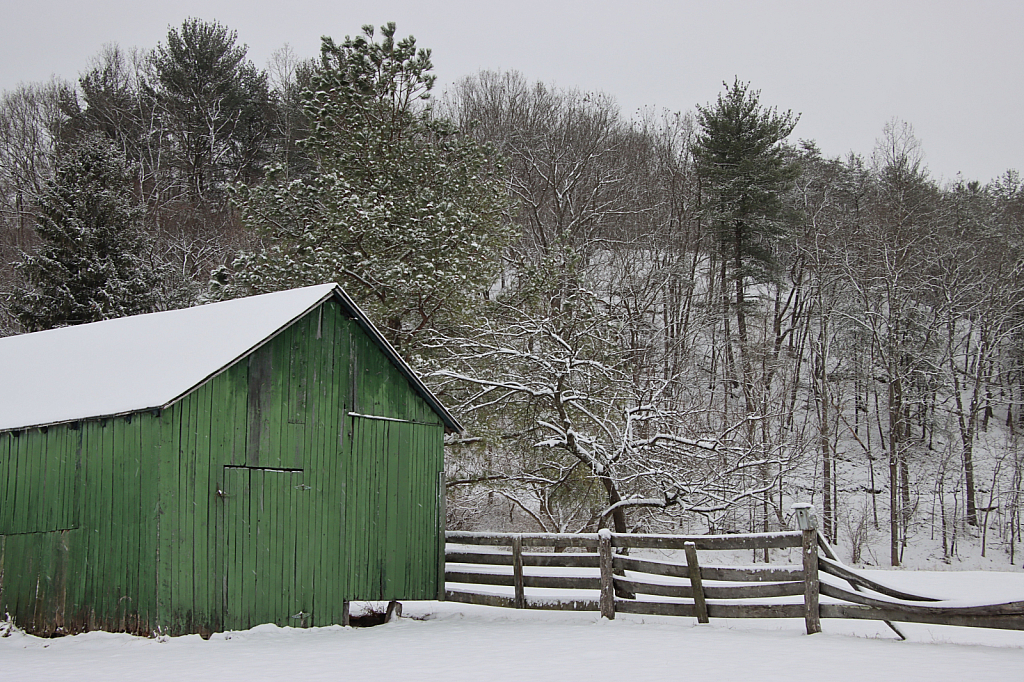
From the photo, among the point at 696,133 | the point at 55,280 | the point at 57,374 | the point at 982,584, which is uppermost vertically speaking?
the point at 696,133

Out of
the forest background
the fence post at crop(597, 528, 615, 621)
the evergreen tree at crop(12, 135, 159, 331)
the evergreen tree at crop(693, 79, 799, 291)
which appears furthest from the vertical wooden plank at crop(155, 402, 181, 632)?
the evergreen tree at crop(693, 79, 799, 291)

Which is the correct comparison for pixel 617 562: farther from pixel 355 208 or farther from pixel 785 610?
pixel 355 208

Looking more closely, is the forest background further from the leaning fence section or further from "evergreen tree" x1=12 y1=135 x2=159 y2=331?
the leaning fence section

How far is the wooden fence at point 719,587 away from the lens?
759 cm

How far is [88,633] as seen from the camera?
28.9 ft

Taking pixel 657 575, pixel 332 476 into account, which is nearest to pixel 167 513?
pixel 332 476

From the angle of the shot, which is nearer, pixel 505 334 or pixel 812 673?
pixel 812 673

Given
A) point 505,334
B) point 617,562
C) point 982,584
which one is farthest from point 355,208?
point 982,584

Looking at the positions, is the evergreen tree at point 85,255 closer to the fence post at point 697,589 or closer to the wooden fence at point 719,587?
the wooden fence at point 719,587

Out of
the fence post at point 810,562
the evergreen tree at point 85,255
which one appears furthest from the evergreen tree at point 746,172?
the fence post at point 810,562

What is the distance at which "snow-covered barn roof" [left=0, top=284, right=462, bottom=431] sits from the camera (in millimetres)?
9195

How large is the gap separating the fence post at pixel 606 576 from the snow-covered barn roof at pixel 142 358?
3.13 metres

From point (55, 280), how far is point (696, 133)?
2222cm

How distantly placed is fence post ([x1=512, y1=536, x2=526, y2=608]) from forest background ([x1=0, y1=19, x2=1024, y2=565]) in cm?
414
